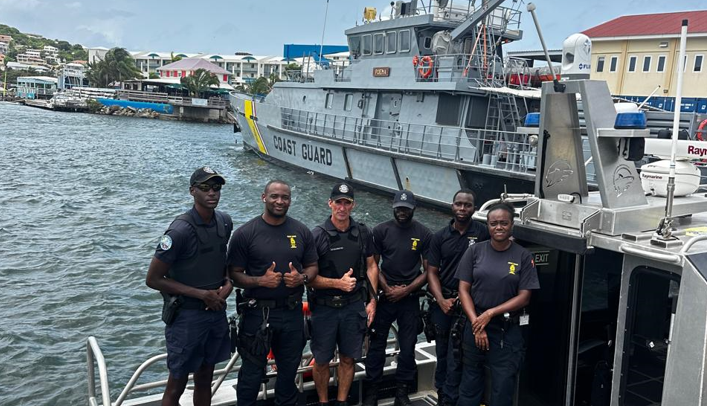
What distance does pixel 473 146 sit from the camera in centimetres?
1694

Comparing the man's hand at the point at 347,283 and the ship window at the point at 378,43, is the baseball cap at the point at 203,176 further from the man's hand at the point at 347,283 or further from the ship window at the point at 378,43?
the ship window at the point at 378,43

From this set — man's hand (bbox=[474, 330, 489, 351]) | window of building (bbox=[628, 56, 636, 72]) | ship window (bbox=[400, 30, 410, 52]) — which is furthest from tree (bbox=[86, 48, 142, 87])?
man's hand (bbox=[474, 330, 489, 351])

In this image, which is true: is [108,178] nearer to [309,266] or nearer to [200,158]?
[200,158]

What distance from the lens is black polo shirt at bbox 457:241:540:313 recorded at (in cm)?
336

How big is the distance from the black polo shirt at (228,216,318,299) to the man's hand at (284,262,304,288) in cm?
5

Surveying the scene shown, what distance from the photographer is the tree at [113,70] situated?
9214 centimetres

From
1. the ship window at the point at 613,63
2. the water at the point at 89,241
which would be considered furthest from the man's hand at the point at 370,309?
the ship window at the point at 613,63

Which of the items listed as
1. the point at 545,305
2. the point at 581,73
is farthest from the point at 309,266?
the point at 581,73

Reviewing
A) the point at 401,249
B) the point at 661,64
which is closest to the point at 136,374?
the point at 401,249

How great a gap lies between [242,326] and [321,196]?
1610cm

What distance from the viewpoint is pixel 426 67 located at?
18781mm

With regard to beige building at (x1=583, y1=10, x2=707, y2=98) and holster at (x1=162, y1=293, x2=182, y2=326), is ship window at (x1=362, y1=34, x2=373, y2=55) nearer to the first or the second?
holster at (x1=162, y1=293, x2=182, y2=326)

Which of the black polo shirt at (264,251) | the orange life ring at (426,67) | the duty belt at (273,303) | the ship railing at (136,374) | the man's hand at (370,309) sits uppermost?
the orange life ring at (426,67)

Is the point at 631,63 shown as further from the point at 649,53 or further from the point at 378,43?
the point at 378,43
